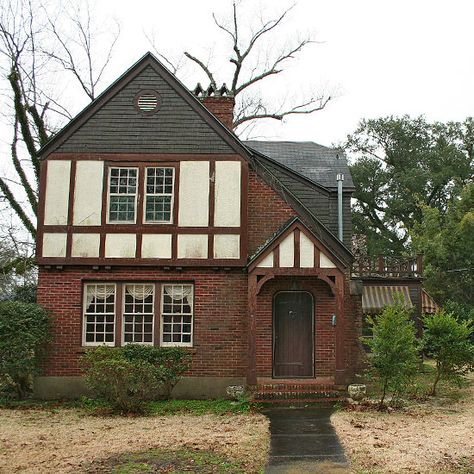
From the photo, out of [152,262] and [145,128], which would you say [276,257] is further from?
[145,128]

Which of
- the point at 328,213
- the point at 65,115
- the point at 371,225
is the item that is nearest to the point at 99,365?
the point at 328,213

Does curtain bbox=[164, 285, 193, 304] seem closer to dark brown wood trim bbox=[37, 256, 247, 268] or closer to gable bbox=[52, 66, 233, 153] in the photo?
dark brown wood trim bbox=[37, 256, 247, 268]

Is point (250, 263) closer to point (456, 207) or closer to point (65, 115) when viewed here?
point (65, 115)

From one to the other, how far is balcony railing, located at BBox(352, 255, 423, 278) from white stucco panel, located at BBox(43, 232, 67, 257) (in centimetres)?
1120

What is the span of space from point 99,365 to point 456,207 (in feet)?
90.6

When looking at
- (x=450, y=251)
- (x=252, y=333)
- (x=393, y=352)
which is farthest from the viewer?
(x=450, y=251)

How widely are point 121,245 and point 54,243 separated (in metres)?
1.70

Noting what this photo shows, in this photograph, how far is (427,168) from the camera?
4391 cm

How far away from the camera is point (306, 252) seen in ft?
48.0

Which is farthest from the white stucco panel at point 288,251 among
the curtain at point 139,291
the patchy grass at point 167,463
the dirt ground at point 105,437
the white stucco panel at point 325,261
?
the patchy grass at point 167,463

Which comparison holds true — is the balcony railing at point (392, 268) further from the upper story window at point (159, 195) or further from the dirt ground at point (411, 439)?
the upper story window at point (159, 195)

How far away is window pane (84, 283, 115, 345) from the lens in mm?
15242

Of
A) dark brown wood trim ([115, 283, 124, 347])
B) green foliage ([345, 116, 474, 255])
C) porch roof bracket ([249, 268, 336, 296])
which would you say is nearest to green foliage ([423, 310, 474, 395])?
porch roof bracket ([249, 268, 336, 296])

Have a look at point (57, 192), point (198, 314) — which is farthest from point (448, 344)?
point (57, 192)
